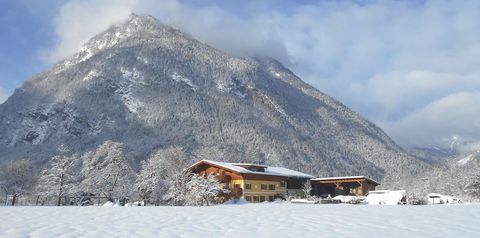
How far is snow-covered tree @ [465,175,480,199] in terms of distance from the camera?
64125 mm

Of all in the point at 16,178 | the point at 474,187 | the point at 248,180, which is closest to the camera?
the point at 248,180

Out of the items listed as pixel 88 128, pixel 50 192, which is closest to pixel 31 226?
pixel 50 192

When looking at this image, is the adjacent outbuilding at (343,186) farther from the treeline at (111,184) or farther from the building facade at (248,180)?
the treeline at (111,184)

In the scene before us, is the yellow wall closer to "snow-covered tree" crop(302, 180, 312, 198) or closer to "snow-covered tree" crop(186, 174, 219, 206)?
"snow-covered tree" crop(302, 180, 312, 198)

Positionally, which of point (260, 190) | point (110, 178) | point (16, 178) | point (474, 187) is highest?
point (16, 178)

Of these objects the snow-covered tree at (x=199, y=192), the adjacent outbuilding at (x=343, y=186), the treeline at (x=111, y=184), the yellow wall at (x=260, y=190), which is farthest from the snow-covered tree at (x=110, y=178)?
the adjacent outbuilding at (x=343, y=186)

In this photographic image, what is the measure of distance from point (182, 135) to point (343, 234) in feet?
502

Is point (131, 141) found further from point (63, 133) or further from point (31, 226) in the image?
point (31, 226)

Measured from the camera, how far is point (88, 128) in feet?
611

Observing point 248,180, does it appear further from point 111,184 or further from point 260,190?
point 111,184

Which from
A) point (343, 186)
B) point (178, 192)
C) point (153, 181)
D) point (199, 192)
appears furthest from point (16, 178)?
point (343, 186)

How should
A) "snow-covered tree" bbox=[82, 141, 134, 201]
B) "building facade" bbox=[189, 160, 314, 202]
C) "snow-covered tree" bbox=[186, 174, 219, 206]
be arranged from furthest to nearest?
"building facade" bbox=[189, 160, 314, 202]
"snow-covered tree" bbox=[82, 141, 134, 201]
"snow-covered tree" bbox=[186, 174, 219, 206]

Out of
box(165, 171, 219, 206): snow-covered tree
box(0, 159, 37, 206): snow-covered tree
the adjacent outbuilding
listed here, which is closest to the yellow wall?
the adjacent outbuilding

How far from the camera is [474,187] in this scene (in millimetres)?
64875
